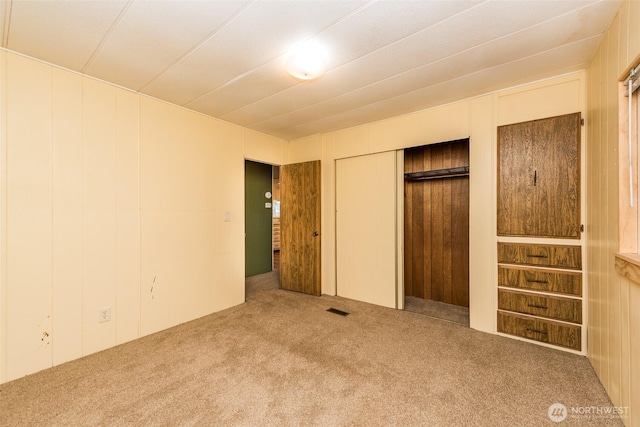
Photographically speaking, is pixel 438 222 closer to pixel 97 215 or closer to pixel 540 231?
pixel 540 231

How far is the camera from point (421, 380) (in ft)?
6.43

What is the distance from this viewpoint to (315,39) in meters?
1.90

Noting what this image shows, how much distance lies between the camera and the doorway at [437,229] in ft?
11.6

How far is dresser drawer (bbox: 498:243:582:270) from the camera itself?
2.35m

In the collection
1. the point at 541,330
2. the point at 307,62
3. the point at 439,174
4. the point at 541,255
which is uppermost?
the point at 307,62

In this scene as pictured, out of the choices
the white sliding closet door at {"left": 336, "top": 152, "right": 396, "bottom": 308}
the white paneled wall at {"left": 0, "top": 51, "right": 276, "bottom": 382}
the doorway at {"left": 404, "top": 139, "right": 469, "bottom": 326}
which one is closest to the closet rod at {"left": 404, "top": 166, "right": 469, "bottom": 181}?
the doorway at {"left": 404, "top": 139, "right": 469, "bottom": 326}

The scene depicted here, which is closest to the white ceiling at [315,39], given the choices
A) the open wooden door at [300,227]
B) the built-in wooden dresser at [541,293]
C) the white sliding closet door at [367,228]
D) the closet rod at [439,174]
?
the closet rod at [439,174]

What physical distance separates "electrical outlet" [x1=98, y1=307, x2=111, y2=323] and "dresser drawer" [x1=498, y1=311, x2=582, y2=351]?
3799 mm

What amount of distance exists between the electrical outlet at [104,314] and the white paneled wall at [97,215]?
0.03 meters

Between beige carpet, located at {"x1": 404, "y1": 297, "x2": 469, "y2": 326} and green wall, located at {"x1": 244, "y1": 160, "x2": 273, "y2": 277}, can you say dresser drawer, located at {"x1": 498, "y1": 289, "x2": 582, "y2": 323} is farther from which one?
green wall, located at {"x1": 244, "y1": 160, "x2": 273, "y2": 277}

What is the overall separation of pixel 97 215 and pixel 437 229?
13.1ft

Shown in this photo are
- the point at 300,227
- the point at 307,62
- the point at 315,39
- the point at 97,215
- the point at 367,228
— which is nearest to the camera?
the point at 315,39

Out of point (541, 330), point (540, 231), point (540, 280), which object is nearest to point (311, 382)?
point (541, 330)

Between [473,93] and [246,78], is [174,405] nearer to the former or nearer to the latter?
[246,78]
